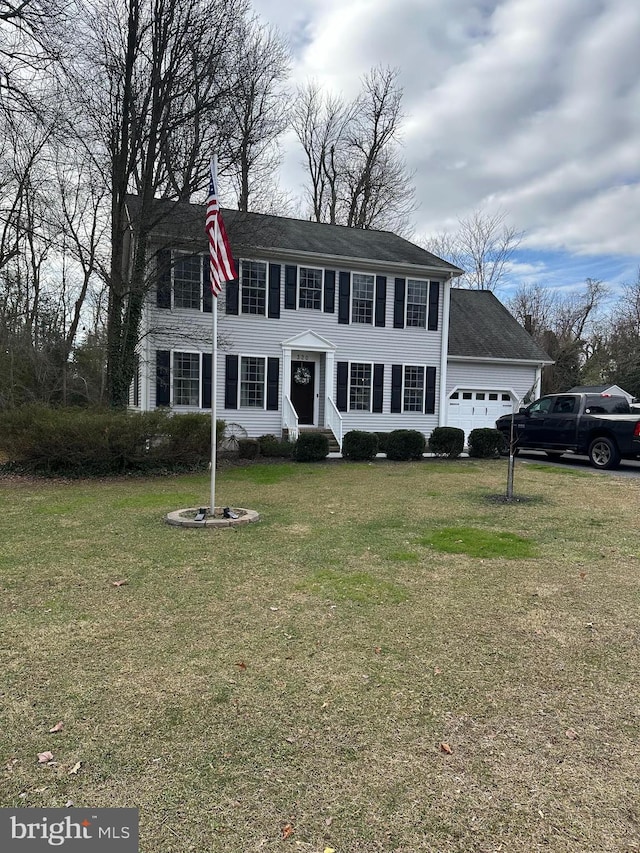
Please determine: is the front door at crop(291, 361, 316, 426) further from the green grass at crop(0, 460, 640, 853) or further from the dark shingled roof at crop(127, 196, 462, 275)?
the green grass at crop(0, 460, 640, 853)

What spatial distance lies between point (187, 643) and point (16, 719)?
103 centimetres

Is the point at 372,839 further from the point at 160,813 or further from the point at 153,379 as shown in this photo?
the point at 153,379

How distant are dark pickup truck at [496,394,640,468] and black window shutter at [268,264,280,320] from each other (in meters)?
7.37

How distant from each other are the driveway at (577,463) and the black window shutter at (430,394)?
3.14 metres

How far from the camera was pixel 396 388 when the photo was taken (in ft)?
56.6

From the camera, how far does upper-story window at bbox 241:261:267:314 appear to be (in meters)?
15.5

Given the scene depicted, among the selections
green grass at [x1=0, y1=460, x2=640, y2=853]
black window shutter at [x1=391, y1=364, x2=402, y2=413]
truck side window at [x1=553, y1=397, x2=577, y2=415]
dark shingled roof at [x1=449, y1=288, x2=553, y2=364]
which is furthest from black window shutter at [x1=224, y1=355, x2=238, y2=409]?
green grass at [x1=0, y1=460, x2=640, y2=853]

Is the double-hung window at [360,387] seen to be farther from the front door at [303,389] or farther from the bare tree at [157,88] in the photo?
the bare tree at [157,88]

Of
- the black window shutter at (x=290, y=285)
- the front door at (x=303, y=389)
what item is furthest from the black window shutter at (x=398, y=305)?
the black window shutter at (x=290, y=285)

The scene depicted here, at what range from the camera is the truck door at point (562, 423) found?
1295cm

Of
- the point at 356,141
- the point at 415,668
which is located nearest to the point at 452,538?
the point at 415,668

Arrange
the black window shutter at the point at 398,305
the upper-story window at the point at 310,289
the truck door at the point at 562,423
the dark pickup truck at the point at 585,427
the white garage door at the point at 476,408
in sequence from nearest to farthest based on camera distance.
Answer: the dark pickup truck at the point at 585,427, the truck door at the point at 562,423, the upper-story window at the point at 310,289, the black window shutter at the point at 398,305, the white garage door at the point at 476,408

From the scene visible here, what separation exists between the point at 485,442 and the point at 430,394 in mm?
3696

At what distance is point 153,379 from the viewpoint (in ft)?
47.6
